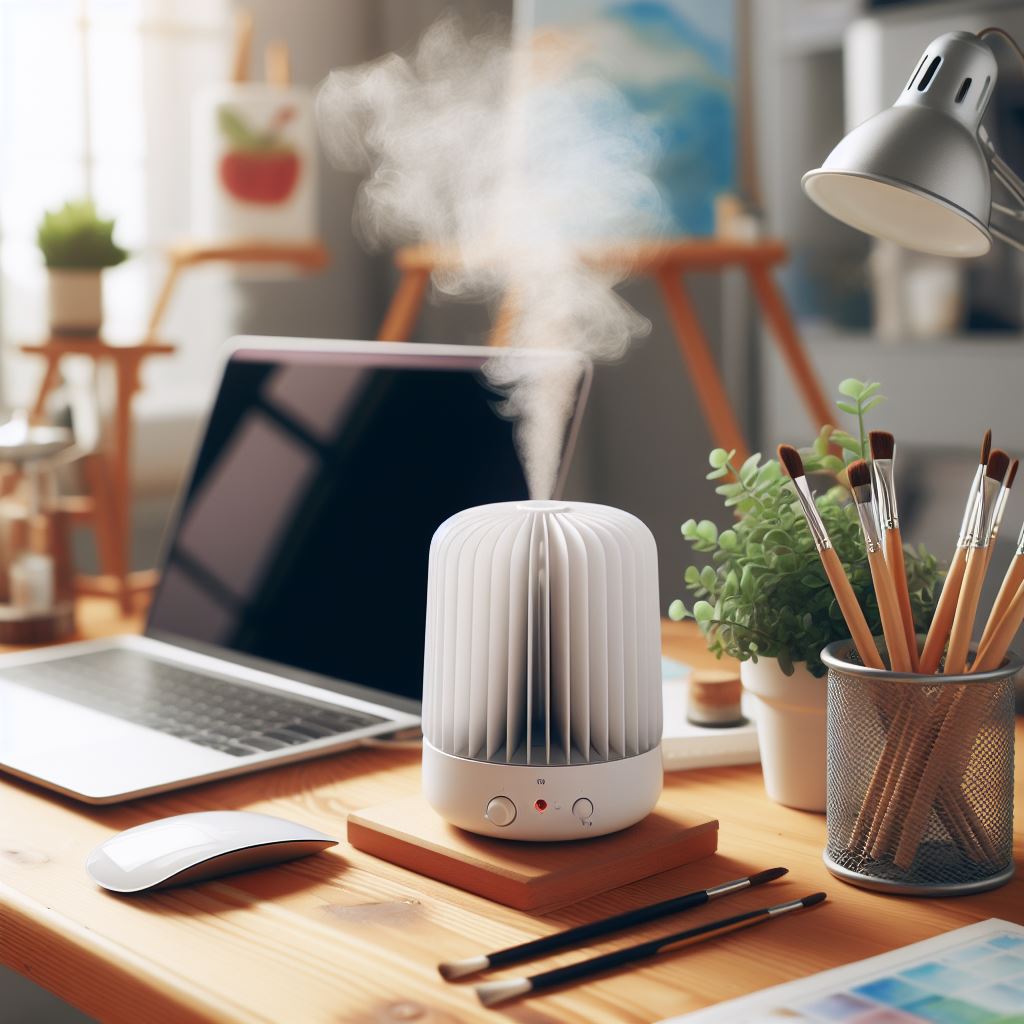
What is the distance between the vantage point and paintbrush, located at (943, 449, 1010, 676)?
0.67 meters

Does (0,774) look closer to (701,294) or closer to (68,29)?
(68,29)

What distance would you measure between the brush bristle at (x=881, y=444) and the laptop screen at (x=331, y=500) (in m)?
0.35

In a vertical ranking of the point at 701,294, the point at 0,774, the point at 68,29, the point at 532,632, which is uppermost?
the point at 68,29

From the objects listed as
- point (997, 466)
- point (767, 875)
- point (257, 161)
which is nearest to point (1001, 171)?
point (997, 466)

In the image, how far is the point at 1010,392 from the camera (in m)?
2.38

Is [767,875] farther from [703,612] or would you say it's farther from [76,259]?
[76,259]

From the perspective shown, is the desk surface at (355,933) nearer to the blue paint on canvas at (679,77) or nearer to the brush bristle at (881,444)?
the brush bristle at (881,444)

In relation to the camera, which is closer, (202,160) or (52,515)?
(52,515)

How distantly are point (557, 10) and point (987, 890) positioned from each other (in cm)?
236

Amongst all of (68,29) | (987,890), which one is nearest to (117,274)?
(68,29)

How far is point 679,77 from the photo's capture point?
2658 mm

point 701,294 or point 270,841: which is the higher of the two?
point 701,294

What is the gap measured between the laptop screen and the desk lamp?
35 cm

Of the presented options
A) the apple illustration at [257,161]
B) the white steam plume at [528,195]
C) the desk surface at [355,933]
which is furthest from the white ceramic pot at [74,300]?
the desk surface at [355,933]
